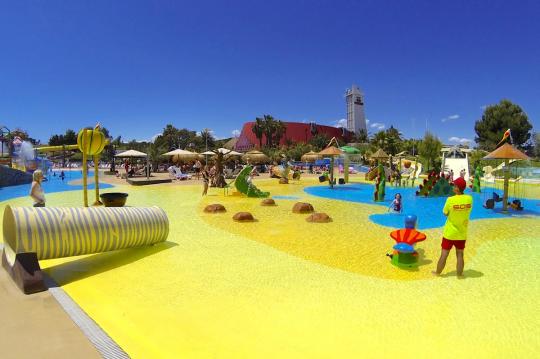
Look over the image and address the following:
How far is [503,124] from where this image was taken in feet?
163

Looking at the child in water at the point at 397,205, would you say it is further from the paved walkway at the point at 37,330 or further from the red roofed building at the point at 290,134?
the red roofed building at the point at 290,134

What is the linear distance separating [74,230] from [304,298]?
3.62 metres

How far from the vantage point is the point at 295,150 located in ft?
188

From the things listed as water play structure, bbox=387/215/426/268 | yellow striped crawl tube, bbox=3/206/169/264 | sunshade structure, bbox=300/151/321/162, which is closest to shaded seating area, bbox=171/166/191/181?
sunshade structure, bbox=300/151/321/162

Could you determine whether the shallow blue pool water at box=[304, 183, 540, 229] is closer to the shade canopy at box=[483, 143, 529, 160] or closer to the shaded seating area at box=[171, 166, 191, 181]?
the shade canopy at box=[483, 143, 529, 160]

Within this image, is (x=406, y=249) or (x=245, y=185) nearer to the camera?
(x=406, y=249)

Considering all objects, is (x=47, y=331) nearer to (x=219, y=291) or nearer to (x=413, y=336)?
(x=219, y=291)

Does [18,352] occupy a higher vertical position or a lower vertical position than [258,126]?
lower

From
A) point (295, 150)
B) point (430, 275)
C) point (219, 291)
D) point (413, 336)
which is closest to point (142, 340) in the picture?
point (219, 291)

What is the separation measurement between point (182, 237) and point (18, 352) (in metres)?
4.68

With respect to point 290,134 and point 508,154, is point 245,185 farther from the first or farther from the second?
point 290,134

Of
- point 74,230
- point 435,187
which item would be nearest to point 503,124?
point 435,187

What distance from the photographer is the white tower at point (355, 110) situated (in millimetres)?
97812

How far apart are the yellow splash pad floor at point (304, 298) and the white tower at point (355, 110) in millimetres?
93358
